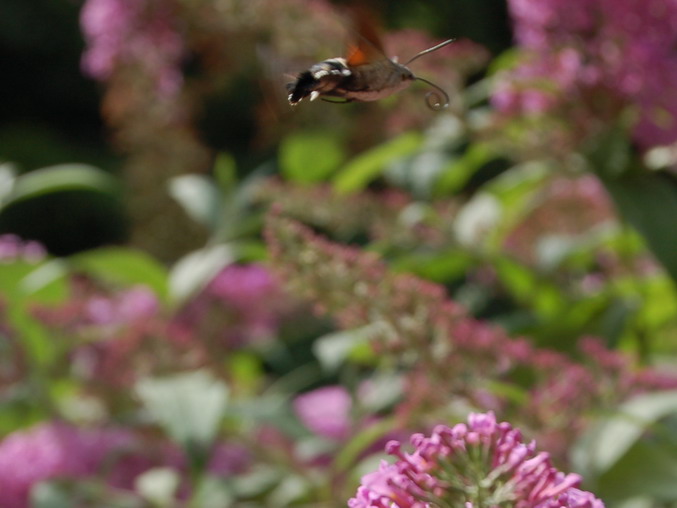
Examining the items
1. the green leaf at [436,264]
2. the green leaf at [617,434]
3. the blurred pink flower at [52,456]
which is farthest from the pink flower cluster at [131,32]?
the green leaf at [617,434]

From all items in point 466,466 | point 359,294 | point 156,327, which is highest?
point 156,327

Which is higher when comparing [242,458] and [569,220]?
[569,220]

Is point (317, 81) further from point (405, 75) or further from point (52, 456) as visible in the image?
point (52, 456)

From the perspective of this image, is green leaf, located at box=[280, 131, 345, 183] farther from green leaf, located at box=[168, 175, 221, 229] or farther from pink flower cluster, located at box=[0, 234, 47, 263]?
pink flower cluster, located at box=[0, 234, 47, 263]

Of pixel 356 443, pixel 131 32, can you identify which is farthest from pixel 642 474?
pixel 131 32

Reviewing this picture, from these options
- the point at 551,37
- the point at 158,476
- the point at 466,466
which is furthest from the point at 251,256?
the point at 466,466

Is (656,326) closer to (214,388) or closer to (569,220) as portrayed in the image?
(569,220)

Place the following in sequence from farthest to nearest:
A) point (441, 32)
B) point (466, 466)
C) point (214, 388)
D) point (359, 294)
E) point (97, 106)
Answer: point (97, 106), point (441, 32), point (214, 388), point (359, 294), point (466, 466)
